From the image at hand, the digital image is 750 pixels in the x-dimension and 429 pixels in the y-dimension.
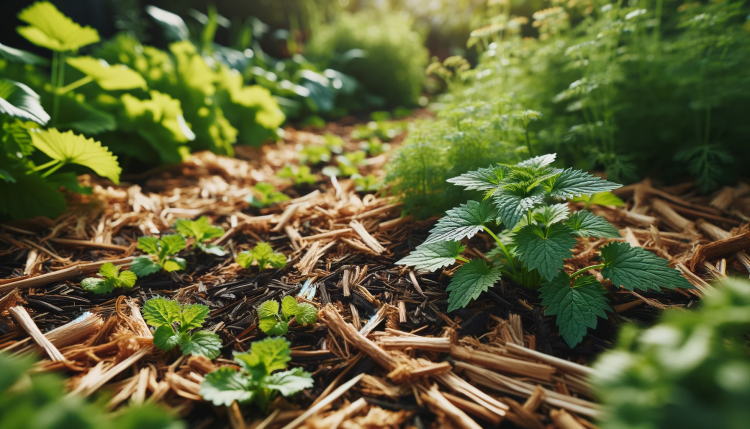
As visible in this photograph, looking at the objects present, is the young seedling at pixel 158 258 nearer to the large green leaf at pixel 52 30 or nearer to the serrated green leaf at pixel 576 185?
the large green leaf at pixel 52 30

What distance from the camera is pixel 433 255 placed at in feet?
4.27

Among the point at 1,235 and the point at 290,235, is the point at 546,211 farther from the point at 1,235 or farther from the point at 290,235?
the point at 1,235

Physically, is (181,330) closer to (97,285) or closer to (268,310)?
(268,310)

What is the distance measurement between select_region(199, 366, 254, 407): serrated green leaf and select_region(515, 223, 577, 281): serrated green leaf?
0.78 metres

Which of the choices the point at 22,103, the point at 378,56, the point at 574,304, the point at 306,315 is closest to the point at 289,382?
the point at 306,315

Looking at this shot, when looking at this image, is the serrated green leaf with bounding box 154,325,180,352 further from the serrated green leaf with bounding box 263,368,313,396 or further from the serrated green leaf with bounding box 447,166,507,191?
the serrated green leaf with bounding box 447,166,507,191

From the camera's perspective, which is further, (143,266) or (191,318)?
(143,266)

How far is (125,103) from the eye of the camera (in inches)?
93.9

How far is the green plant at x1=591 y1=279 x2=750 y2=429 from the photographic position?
52 centimetres

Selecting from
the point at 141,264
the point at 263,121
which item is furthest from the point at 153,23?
the point at 141,264

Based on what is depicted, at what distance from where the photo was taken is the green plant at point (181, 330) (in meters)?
1.13

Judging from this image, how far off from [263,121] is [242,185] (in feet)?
3.17

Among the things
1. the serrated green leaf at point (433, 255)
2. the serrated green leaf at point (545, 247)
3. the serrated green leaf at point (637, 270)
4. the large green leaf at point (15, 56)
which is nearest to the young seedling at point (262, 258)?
the serrated green leaf at point (433, 255)

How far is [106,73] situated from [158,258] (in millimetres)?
1301
